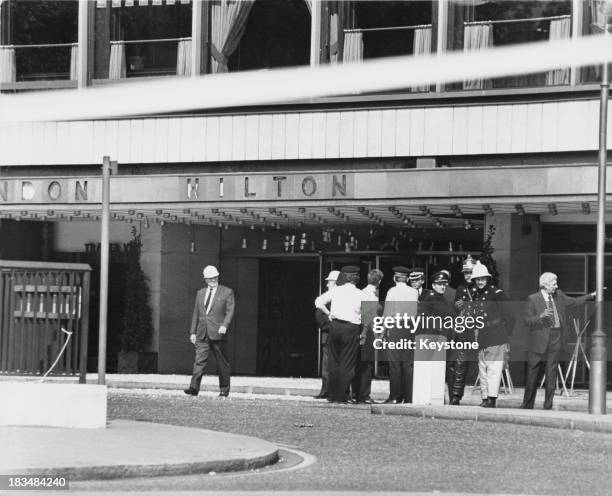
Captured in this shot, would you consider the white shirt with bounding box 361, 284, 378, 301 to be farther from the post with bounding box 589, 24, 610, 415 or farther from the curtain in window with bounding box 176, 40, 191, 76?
the curtain in window with bounding box 176, 40, 191, 76

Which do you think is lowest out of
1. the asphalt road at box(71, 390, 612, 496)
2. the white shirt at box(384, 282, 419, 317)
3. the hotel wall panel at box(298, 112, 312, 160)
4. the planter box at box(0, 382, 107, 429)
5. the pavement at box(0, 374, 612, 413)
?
the pavement at box(0, 374, 612, 413)

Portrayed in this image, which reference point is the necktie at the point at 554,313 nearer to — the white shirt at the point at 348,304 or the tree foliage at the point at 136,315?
the white shirt at the point at 348,304

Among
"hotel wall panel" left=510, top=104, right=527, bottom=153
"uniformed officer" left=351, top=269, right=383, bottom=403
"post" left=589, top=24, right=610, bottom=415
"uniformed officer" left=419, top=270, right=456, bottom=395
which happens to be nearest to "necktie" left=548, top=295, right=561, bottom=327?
"post" left=589, top=24, right=610, bottom=415

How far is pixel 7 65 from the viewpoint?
95.9ft

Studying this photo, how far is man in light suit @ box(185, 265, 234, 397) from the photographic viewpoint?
20750mm

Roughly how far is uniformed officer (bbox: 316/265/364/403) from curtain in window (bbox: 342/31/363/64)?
297 inches

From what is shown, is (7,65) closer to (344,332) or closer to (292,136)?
(292,136)

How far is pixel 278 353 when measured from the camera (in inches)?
1150

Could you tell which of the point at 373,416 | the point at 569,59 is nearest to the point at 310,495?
the point at 373,416

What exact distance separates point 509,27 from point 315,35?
3.44 meters

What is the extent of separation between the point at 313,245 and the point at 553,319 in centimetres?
966

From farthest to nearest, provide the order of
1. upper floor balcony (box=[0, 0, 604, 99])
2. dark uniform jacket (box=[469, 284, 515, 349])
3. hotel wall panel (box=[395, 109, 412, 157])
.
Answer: hotel wall panel (box=[395, 109, 412, 157]) < upper floor balcony (box=[0, 0, 604, 99]) < dark uniform jacket (box=[469, 284, 515, 349])

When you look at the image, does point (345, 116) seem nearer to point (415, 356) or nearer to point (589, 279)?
point (589, 279)

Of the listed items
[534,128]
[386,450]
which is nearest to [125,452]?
[386,450]
